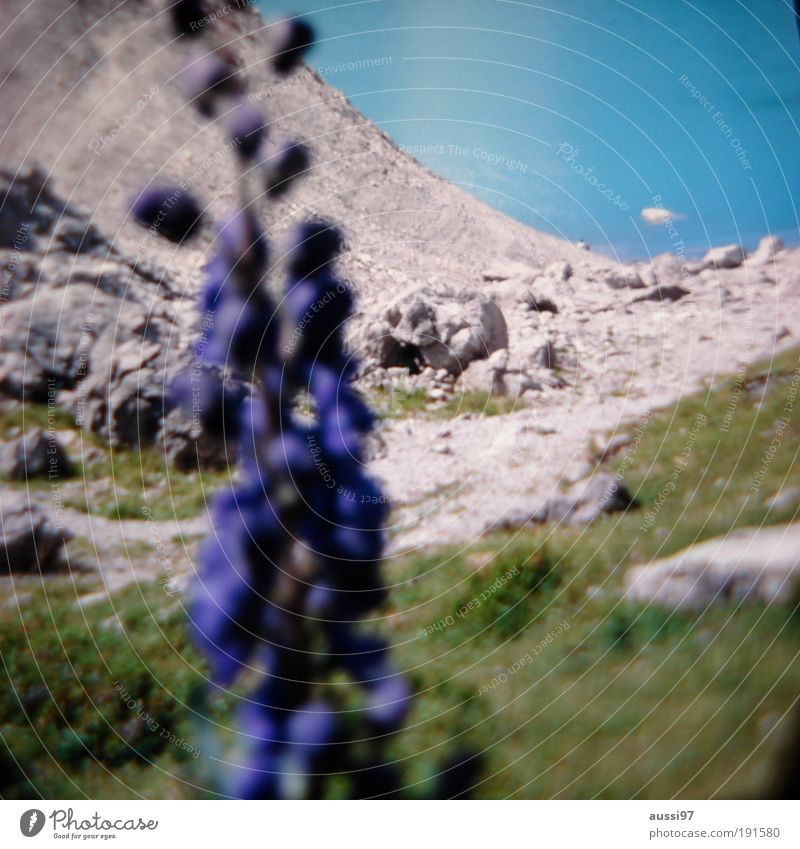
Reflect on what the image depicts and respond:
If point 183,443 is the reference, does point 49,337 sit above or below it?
above

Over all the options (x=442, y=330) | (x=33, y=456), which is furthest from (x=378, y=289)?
(x=33, y=456)

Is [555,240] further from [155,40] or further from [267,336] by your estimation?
[155,40]

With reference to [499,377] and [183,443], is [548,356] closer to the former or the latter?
[499,377]

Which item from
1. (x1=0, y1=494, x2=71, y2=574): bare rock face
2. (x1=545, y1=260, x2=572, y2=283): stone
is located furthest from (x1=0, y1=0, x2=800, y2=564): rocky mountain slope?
(x1=0, y1=494, x2=71, y2=574): bare rock face

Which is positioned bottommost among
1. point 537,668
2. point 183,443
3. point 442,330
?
point 537,668

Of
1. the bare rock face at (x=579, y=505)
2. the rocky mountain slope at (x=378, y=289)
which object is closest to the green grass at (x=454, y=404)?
the rocky mountain slope at (x=378, y=289)
